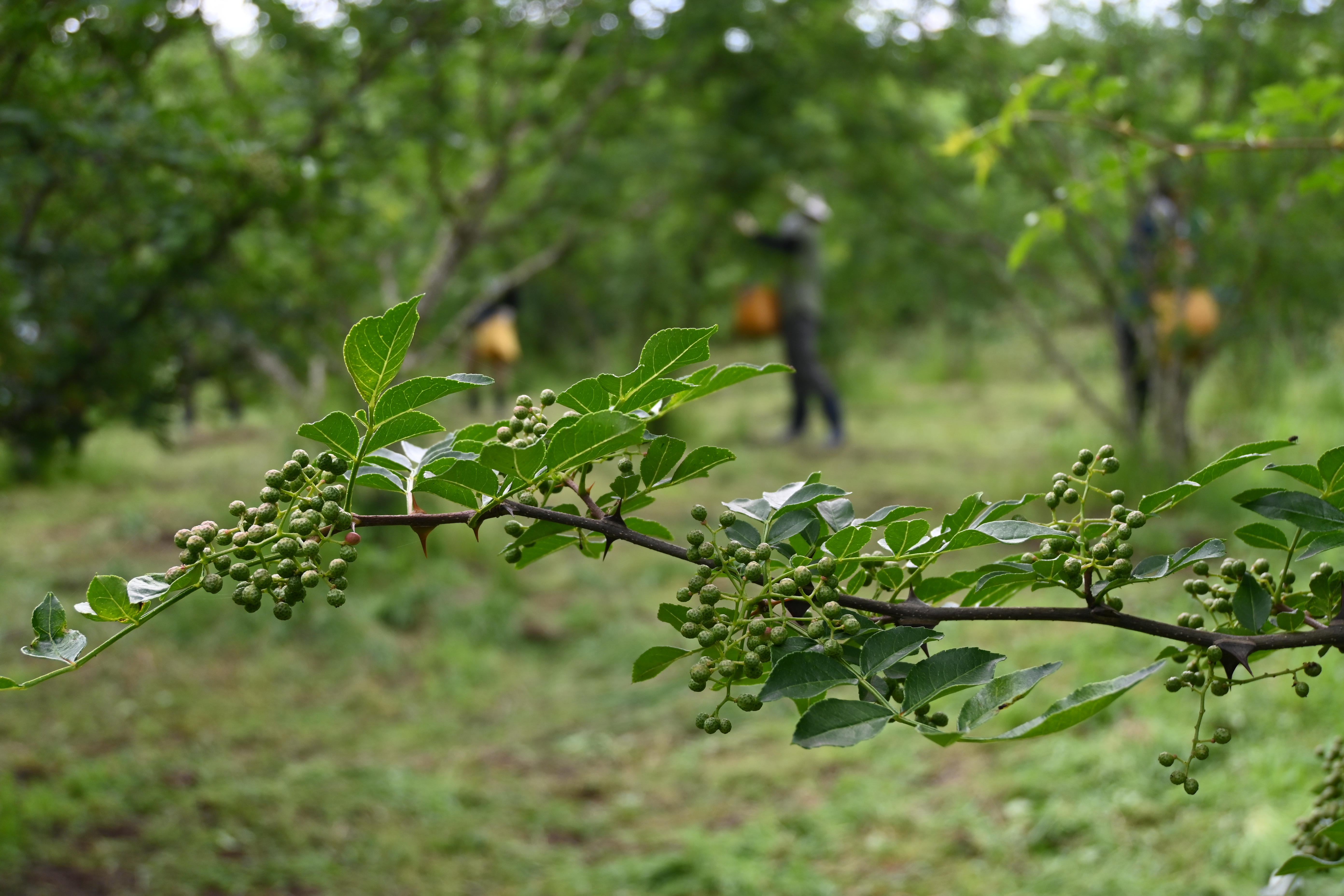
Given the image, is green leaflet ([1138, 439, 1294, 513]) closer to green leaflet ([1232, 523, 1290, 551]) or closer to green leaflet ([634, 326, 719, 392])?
green leaflet ([1232, 523, 1290, 551])

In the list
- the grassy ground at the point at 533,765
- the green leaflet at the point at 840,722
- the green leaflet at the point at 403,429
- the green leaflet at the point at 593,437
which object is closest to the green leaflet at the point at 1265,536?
the green leaflet at the point at 840,722

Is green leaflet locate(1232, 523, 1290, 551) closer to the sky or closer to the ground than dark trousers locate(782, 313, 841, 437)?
closer to the sky

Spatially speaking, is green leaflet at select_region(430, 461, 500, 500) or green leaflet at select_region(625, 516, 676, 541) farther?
green leaflet at select_region(625, 516, 676, 541)

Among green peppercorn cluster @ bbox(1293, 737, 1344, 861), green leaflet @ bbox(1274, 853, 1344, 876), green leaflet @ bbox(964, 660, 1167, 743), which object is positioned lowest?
green peppercorn cluster @ bbox(1293, 737, 1344, 861)

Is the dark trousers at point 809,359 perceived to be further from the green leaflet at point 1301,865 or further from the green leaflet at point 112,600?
the green leaflet at point 112,600

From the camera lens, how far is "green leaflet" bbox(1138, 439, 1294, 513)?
0.66m

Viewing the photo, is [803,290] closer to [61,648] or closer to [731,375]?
[731,375]

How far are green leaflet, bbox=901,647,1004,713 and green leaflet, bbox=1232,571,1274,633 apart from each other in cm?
19

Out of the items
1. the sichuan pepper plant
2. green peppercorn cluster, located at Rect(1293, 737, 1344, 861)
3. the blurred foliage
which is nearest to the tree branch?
the sichuan pepper plant

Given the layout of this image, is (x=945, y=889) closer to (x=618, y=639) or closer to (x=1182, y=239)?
(x=618, y=639)

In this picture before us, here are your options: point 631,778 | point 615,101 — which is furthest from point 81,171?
point 615,101

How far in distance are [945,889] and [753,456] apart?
5308 millimetres

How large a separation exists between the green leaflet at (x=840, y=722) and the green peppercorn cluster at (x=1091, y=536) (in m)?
0.15

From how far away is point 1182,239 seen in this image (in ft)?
16.6
